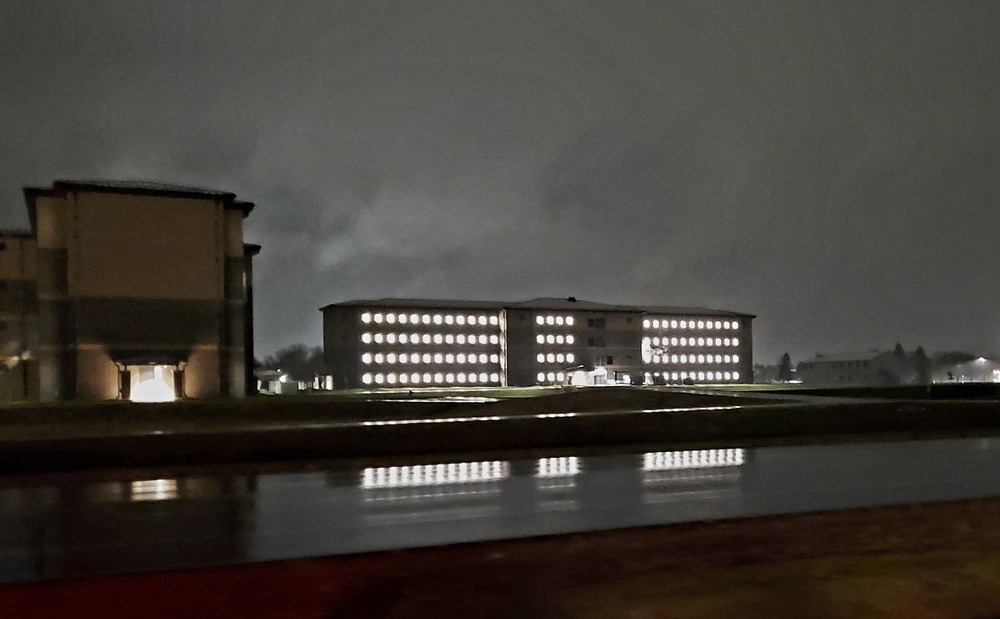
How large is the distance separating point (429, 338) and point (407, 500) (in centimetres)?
8292

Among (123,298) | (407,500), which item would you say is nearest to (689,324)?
(123,298)

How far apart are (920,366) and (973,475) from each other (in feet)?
540

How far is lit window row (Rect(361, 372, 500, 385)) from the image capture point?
292ft

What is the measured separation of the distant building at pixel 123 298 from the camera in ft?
148

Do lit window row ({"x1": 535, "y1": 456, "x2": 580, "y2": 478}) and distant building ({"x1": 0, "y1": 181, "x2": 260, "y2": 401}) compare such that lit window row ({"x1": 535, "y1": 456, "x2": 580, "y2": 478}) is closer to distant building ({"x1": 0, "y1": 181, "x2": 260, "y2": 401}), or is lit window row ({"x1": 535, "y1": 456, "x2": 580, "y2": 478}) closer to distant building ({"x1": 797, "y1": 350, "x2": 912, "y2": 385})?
distant building ({"x1": 0, "y1": 181, "x2": 260, "y2": 401})

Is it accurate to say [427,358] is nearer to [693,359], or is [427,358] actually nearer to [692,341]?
[693,359]

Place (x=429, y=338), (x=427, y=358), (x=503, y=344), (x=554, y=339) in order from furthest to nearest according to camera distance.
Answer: (x=554, y=339) → (x=503, y=344) → (x=429, y=338) → (x=427, y=358)

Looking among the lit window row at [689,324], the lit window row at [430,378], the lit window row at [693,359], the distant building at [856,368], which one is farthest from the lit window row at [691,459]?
the distant building at [856,368]

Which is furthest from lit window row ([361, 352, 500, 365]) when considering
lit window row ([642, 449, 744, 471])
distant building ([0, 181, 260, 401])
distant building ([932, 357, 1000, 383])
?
distant building ([932, 357, 1000, 383])

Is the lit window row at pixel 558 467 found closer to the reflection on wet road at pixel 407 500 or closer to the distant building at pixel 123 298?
the reflection on wet road at pixel 407 500

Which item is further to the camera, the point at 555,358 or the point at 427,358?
the point at 555,358

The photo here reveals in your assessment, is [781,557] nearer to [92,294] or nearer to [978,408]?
[978,408]

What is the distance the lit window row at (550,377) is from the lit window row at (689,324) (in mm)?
16590

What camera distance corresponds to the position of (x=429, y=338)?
91.9 meters
